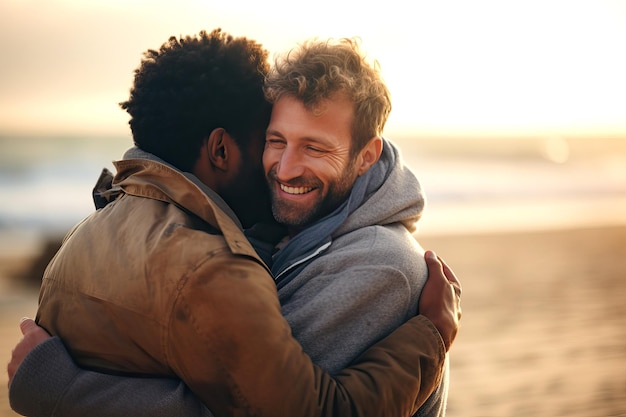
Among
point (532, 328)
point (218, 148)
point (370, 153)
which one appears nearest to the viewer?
point (218, 148)

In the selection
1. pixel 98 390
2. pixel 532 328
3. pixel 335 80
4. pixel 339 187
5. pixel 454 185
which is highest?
pixel 335 80

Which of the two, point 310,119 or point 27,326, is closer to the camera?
point 27,326

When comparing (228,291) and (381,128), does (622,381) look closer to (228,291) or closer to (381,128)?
(381,128)

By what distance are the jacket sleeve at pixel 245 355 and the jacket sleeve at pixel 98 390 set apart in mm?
57

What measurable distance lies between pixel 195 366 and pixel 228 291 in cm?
24

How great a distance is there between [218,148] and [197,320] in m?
0.77

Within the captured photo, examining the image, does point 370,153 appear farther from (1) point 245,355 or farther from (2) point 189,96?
(1) point 245,355

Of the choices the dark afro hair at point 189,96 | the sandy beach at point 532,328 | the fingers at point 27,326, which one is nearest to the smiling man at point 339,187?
the dark afro hair at point 189,96

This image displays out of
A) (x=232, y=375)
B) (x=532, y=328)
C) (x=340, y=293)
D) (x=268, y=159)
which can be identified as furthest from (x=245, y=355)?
(x=532, y=328)

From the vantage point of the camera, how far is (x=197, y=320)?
2.08 metres

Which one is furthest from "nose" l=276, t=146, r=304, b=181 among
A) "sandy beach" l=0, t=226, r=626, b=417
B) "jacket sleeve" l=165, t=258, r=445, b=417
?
"sandy beach" l=0, t=226, r=626, b=417

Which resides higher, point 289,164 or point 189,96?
point 189,96

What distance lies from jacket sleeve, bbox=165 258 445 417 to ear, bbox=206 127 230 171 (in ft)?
1.91

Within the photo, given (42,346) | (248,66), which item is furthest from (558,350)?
(42,346)
